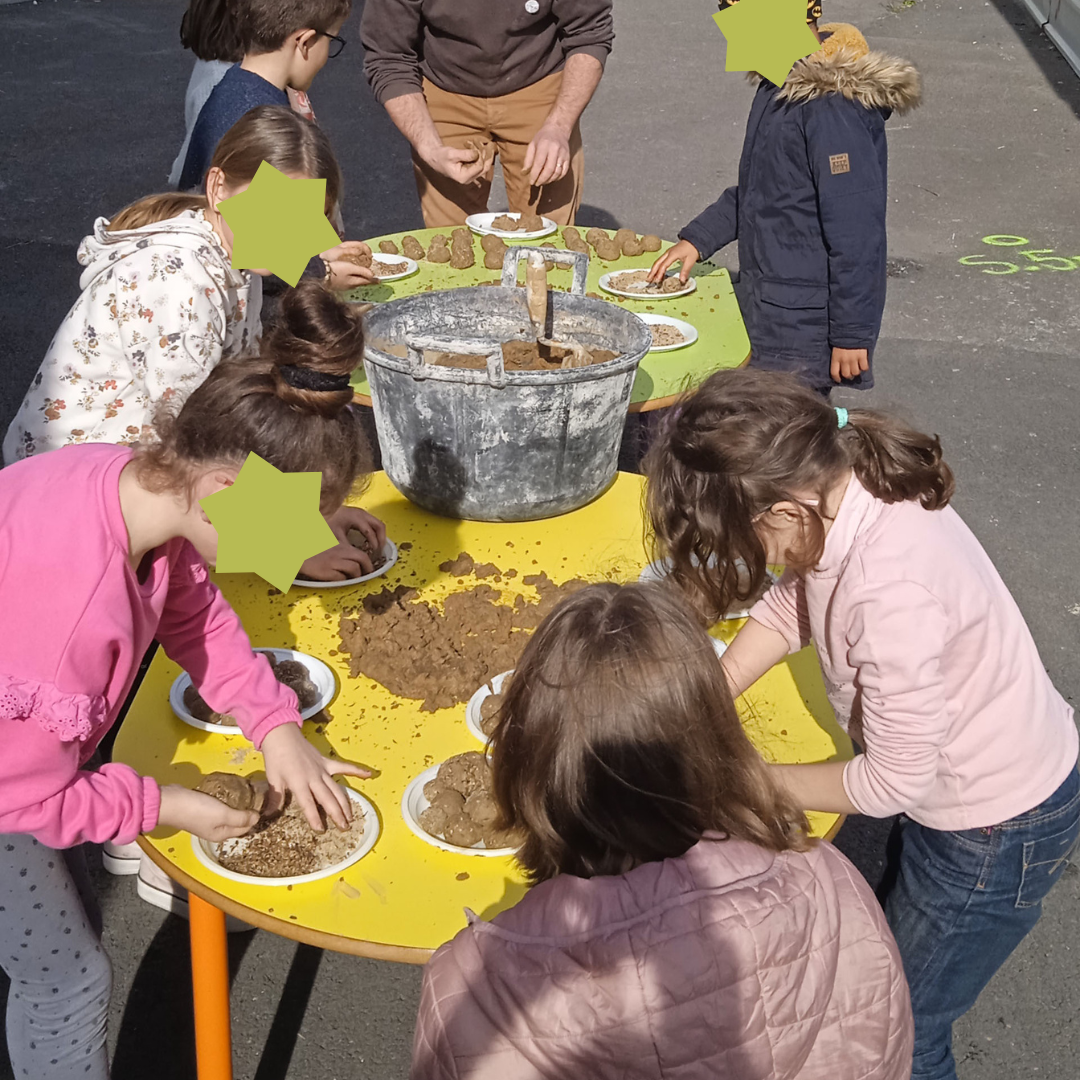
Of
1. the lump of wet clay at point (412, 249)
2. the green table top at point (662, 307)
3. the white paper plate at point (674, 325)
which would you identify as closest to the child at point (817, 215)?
the green table top at point (662, 307)

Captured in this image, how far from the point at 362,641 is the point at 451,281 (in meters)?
1.92

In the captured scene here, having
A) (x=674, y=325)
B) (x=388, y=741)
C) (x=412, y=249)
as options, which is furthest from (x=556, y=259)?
(x=388, y=741)

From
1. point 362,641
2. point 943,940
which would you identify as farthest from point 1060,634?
point 362,641

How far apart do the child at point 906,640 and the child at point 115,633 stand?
0.57m

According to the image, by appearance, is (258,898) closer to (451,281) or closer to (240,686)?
(240,686)

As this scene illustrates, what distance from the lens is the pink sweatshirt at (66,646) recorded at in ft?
4.87

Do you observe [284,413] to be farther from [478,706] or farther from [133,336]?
[133,336]

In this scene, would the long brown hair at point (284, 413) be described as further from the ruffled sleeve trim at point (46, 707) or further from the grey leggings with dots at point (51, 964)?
the grey leggings with dots at point (51, 964)

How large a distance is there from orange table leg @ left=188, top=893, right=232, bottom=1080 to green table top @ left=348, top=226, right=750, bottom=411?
4.83 feet

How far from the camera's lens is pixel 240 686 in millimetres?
1750

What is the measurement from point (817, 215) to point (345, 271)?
1.45 meters

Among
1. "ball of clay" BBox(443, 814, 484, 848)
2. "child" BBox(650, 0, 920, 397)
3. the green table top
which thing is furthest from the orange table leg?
"child" BBox(650, 0, 920, 397)

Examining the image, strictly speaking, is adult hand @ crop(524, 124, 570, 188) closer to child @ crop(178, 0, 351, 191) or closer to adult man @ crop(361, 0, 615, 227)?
adult man @ crop(361, 0, 615, 227)

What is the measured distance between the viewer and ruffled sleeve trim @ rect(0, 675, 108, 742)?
147cm
